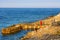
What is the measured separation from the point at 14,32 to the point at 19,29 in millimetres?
3368

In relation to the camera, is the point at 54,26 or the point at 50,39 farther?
the point at 54,26

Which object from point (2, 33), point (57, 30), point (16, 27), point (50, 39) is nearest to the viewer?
point (50, 39)

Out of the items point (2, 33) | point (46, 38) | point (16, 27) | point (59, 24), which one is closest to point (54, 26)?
point (59, 24)

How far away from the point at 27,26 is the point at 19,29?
253 cm

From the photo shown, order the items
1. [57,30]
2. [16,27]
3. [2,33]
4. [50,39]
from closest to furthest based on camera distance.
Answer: [50,39] < [57,30] < [2,33] < [16,27]

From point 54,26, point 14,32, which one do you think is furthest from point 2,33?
point 54,26

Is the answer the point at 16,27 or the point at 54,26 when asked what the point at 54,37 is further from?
the point at 16,27

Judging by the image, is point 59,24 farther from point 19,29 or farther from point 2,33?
point 19,29

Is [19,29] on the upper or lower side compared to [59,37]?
lower

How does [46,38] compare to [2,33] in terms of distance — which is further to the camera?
[2,33]

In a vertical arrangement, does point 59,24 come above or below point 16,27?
above

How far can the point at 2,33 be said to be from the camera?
4416cm

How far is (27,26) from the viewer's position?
169 ft

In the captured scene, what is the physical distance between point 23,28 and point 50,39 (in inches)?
1196
